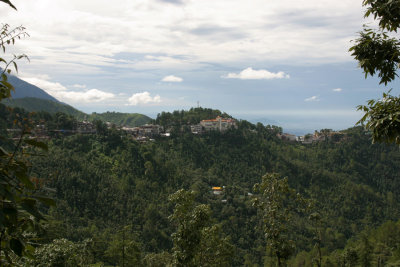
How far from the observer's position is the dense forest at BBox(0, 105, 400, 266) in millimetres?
9834

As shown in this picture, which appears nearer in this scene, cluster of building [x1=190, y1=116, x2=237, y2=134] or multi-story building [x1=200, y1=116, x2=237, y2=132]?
cluster of building [x1=190, y1=116, x2=237, y2=134]

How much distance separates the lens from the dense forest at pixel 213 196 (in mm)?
9834

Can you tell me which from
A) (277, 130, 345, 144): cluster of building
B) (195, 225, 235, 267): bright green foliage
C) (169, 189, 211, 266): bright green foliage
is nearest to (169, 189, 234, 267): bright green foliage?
(169, 189, 211, 266): bright green foliage

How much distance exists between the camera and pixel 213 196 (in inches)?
2287

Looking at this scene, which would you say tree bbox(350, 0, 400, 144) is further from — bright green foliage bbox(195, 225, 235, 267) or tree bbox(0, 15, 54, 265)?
bright green foliage bbox(195, 225, 235, 267)

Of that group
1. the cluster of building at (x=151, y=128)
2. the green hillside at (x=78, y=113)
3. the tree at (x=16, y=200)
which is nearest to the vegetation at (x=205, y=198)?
the tree at (x=16, y=200)

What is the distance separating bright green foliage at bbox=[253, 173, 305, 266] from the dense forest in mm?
28

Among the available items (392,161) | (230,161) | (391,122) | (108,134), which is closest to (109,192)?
(108,134)

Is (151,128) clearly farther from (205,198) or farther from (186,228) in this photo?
(186,228)

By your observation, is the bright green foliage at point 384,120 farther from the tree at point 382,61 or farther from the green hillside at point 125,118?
the green hillside at point 125,118

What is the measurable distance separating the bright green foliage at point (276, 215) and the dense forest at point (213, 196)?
0.03 metres

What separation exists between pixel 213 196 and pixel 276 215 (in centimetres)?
5109

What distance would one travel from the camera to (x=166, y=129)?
83000 millimetres

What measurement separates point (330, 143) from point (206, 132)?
38609mm
